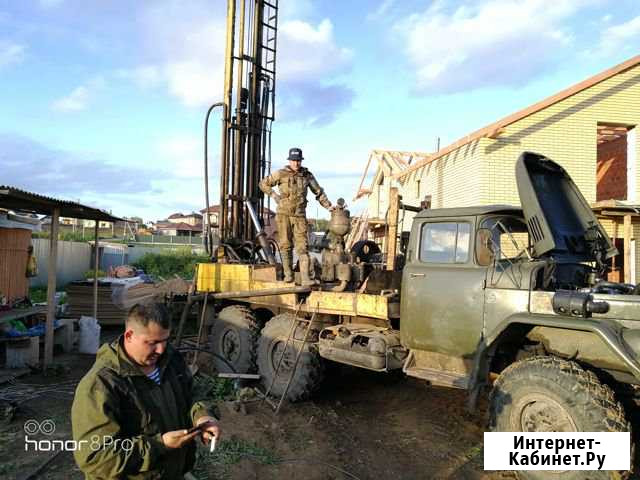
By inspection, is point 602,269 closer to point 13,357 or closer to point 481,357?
point 481,357

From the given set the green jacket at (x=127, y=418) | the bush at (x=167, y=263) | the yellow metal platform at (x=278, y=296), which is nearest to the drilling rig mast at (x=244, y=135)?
the yellow metal platform at (x=278, y=296)

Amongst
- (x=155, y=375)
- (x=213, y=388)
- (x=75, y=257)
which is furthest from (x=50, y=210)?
(x=75, y=257)

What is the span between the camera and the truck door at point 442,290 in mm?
4941

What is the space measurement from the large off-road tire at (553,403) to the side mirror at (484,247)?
1.13 meters

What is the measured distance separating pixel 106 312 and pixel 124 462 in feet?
36.3

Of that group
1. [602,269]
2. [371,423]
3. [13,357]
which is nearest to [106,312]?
[13,357]

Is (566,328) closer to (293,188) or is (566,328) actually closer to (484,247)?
(484,247)

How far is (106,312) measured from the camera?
12.1 m

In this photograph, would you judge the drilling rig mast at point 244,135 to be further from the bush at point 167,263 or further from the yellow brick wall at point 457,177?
the bush at point 167,263

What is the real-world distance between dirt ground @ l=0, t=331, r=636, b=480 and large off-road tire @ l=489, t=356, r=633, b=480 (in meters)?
0.74

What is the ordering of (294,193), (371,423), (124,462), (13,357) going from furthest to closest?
(13,357), (294,193), (371,423), (124,462)

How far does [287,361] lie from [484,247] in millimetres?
3272

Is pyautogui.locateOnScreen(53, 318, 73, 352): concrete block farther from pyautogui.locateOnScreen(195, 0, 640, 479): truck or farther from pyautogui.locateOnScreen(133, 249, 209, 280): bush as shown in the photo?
pyautogui.locateOnScreen(133, 249, 209, 280): bush

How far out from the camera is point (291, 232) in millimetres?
7531
